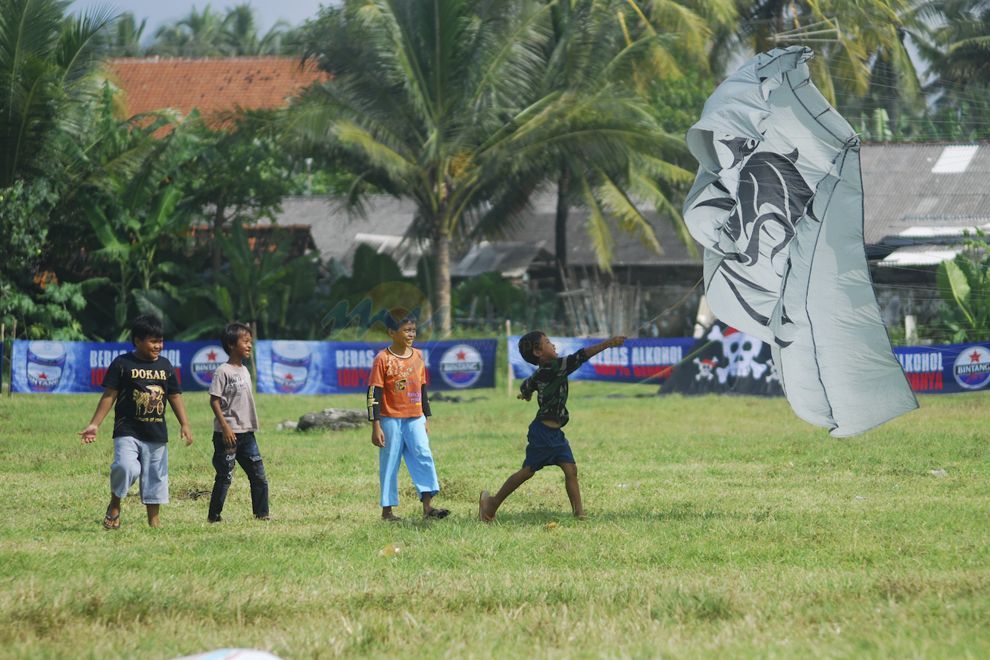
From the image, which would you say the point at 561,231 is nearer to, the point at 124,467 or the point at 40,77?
the point at 40,77

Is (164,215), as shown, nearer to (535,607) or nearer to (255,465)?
(255,465)

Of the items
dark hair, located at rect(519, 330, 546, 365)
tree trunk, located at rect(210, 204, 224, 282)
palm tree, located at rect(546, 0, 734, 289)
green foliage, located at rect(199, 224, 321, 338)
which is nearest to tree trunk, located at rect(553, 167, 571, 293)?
palm tree, located at rect(546, 0, 734, 289)

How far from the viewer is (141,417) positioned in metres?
9.40

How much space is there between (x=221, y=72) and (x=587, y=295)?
77.1ft

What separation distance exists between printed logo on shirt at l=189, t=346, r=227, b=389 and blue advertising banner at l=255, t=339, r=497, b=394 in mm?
981

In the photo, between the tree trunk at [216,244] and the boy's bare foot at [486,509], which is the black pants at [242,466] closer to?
the boy's bare foot at [486,509]

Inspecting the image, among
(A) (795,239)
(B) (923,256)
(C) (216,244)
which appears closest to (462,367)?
(C) (216,244)

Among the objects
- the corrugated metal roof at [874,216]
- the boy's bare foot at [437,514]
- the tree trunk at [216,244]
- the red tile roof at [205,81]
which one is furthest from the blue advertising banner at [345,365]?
the red tile roof at [205,81]

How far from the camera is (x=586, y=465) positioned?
13.4 meters

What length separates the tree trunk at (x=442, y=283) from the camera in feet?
91.9

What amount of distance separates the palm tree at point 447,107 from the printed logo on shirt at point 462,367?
342 cm

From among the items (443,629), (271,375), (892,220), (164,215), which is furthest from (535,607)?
(892,220)

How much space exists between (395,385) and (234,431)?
131 cm

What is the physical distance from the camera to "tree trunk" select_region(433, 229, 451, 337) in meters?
28.0
